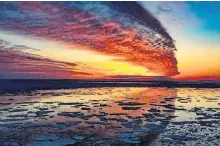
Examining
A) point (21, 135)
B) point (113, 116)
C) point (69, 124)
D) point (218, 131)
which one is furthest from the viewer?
point (113, 116)

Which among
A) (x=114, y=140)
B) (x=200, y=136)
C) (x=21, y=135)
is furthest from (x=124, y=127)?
(x=21, y=135)

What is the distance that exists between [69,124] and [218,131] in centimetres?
299

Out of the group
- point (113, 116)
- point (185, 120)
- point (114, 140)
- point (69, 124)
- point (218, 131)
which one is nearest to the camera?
point (114, 140)

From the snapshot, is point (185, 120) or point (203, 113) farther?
point (203, 113)

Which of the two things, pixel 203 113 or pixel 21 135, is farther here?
pixel 203 113

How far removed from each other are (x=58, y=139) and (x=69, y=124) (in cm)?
129

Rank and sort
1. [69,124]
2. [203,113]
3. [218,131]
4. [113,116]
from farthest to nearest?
[203,113] → [113,116] → [69,124] → [218,131]

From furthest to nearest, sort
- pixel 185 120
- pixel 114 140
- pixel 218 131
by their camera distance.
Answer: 1. pixel 185 120
2. pixel 218 131
3. pixel 114 140

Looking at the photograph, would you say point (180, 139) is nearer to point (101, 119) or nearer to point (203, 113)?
point (101, 119)

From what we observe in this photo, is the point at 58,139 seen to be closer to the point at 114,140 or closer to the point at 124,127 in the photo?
the point at 114,140

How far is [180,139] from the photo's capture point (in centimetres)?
533

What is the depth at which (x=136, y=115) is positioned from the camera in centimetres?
795

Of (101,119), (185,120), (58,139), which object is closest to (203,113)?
(185,120)

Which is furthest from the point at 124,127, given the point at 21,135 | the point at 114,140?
the point at 21,135
